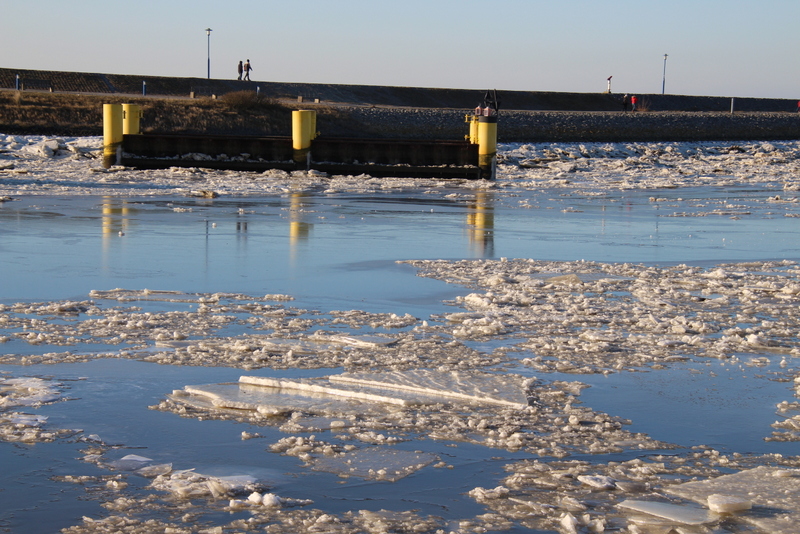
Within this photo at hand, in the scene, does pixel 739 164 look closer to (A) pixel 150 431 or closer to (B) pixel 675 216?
(B) pixel 675 216

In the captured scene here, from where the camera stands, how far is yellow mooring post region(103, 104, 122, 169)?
29.1 m

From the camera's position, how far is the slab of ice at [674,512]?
13.3 ft

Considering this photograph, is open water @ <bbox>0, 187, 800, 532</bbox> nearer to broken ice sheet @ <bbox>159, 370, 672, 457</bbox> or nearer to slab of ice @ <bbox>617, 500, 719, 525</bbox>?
broken ice sheet @ <bbox>159, 370, 672, 457</bbox>

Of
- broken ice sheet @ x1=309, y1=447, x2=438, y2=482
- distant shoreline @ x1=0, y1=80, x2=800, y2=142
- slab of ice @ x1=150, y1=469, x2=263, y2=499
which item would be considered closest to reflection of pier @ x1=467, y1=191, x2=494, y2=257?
broken ice sheet @ x1=309, y1=447, x2=438, y2=482

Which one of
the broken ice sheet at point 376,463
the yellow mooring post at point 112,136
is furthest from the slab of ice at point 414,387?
the yellow mooring post at point 112,136

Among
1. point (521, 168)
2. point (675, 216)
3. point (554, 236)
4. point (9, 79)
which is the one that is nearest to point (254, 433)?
point (554, 236)

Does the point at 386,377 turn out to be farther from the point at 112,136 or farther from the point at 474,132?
the point at 112,136

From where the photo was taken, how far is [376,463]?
4.77 m

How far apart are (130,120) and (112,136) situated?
1320 mm

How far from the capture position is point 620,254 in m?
12.8

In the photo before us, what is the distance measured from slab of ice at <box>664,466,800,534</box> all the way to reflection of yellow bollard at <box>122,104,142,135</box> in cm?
2784

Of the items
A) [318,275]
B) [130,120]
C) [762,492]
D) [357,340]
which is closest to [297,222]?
[318,275]

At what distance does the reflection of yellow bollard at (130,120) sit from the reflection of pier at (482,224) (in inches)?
482

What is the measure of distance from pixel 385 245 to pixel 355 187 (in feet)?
40.4
